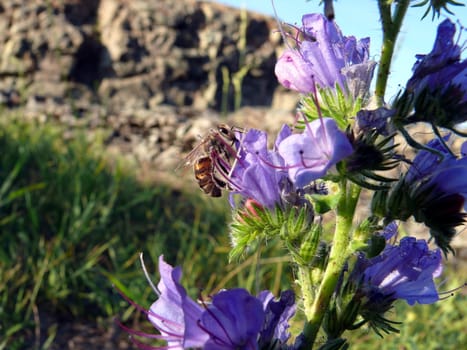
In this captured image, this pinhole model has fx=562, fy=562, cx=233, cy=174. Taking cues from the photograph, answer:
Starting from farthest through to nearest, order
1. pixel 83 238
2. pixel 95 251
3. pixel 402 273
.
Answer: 1. pixel 83 238
2. pixel 95 251
3. pixel 402 273

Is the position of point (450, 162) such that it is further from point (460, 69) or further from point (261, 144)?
point (261, 144)

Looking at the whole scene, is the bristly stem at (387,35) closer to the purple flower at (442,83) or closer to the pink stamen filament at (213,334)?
the purple flower at (442,83)

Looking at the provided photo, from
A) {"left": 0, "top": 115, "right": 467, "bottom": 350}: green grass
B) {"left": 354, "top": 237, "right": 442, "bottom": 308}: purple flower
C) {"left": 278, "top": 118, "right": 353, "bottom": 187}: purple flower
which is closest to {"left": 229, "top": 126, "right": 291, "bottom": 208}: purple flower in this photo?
{"left": 278, "top": 118, "right": 353, "bottom": 187}: purple flower

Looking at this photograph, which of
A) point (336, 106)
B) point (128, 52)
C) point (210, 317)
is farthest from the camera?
point (128, 52)

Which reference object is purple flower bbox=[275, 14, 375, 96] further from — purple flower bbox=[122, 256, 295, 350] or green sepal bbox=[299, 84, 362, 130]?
purple flower bbox=[122, 256, 295, 350]

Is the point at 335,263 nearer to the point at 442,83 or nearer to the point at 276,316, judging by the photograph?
the point at 276,316

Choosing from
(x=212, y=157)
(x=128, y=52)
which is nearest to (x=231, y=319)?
(x=212, y=157)

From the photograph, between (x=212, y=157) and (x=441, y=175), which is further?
(x=212, y=157)
